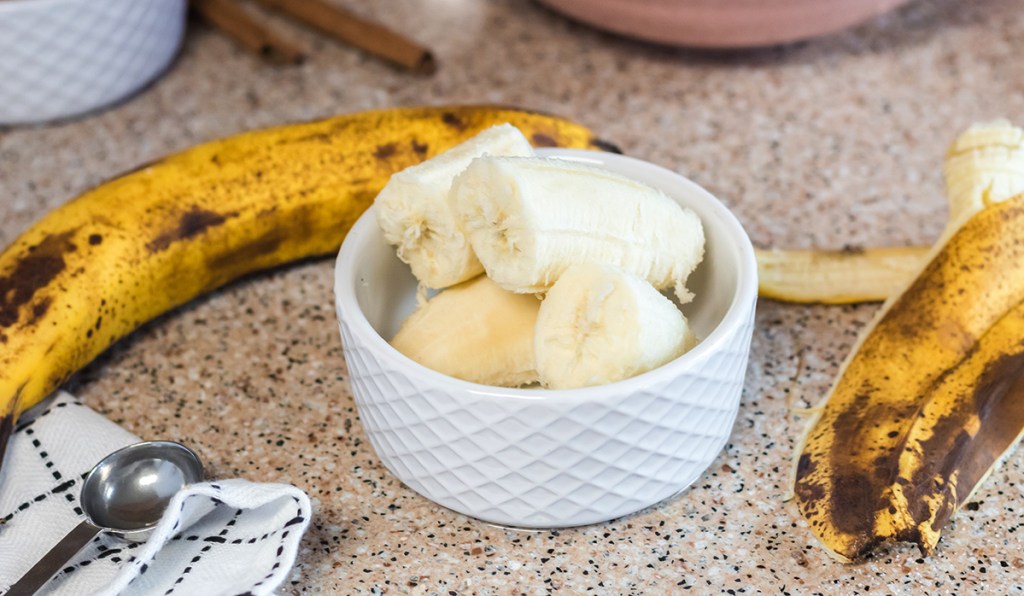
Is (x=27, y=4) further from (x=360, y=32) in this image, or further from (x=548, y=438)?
(x=548, y=438)

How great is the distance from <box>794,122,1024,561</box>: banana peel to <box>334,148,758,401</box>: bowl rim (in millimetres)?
112

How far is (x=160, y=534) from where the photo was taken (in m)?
0.56

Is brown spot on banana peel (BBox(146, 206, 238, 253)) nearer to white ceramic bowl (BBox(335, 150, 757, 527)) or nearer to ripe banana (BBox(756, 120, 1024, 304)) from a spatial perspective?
white ceramic bowl (BBox(335, 150, 757, 527))

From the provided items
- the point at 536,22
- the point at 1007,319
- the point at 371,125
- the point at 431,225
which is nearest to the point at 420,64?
the point at 536,22

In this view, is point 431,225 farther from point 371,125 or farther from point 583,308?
point 371,125

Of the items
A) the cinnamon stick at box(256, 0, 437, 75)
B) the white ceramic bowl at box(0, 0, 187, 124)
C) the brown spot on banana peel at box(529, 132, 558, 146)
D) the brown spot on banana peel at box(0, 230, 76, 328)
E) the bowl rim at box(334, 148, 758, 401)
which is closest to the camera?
the bowl rim at box(334, 148, 758, 401)

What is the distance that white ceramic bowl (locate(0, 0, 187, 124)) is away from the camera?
924mm

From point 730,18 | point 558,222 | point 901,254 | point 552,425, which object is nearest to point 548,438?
point 552,425

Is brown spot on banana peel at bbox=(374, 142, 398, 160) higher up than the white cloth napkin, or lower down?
higher up

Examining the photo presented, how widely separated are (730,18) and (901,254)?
1.06ft

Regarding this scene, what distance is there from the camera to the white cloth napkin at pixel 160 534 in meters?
0.56

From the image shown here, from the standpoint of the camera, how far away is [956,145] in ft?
2.46

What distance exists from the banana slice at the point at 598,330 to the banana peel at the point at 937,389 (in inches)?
5.5

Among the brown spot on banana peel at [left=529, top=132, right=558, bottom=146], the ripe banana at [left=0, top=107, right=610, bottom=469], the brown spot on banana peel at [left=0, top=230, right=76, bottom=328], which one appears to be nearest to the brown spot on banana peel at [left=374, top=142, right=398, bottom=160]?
the ripe banana at [left=0, top=107, right=610, bottom=469]
